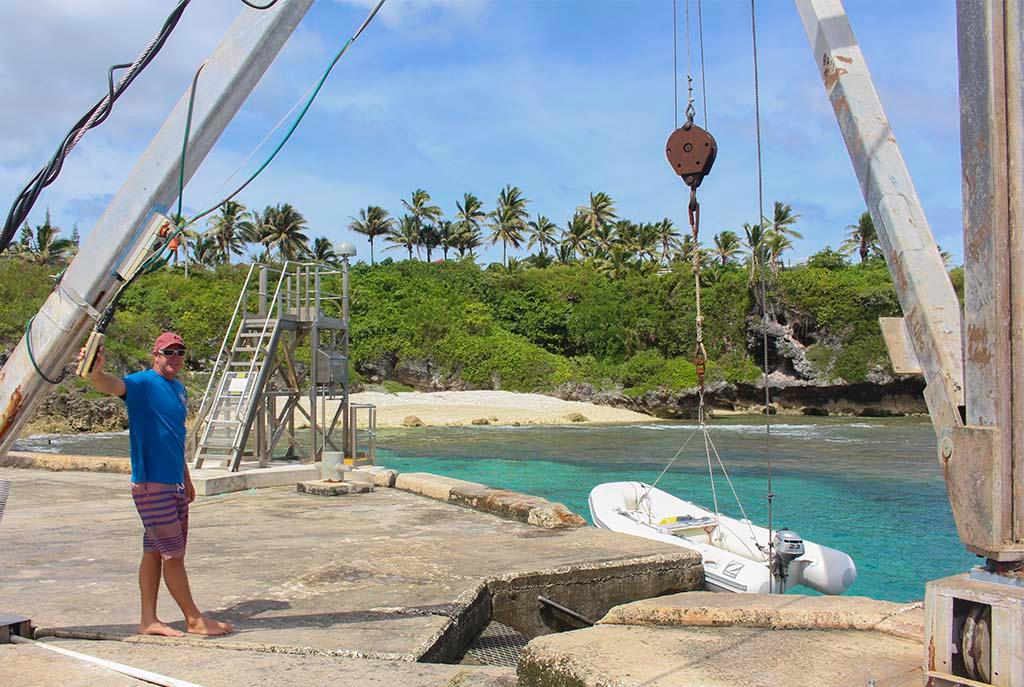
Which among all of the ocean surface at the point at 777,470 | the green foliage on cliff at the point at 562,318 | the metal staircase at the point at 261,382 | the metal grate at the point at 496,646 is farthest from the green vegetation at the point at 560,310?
the metal grate at the point at 496,646

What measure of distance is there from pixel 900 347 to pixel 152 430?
3.84 m

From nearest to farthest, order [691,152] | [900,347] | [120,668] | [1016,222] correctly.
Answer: [1016,222], [900,347], [120,668], [691,152]

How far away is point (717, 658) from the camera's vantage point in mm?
4066

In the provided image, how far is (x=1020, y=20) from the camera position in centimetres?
311

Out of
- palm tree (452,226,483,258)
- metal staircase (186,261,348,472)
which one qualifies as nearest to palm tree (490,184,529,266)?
palm tree (452,226,483,258)

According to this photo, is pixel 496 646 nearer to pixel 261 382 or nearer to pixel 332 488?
pixel 332 488

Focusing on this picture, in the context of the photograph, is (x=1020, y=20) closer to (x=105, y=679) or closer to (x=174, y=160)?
(x=174, y=160)

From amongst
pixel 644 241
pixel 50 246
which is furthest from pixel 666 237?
pixel 50 246

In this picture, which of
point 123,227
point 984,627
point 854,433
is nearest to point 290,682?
point 123,227

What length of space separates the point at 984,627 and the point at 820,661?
103 cm

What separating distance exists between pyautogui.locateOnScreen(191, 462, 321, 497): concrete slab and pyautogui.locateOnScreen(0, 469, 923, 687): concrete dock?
2.54 ft

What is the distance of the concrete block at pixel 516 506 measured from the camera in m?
9.37

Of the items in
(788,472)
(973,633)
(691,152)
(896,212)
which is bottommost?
(788,472)

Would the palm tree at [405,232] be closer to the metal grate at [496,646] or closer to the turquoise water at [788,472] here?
the turquoise water at [788,472]
